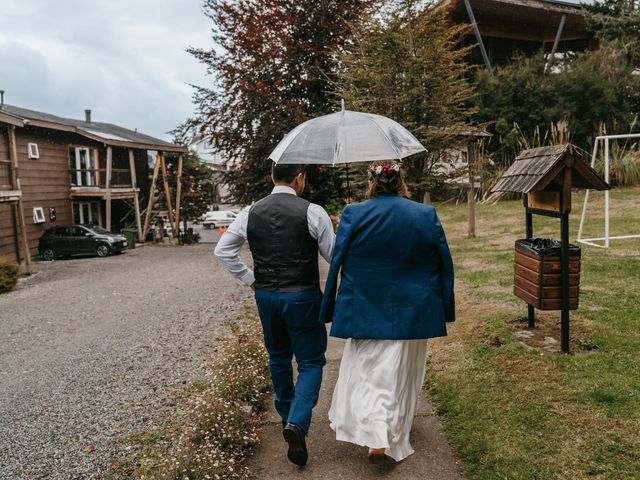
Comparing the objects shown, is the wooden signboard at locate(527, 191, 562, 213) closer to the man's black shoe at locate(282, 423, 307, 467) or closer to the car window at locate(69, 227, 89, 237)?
the man's black shoe at locate(282, 423, 307, 467)

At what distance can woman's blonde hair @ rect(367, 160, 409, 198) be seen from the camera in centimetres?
350

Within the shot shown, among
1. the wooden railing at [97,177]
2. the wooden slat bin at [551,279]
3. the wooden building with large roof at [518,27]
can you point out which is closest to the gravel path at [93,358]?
the wooden slat bin at [551,279]

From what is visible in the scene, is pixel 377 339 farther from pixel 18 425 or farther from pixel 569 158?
pixel 18 425

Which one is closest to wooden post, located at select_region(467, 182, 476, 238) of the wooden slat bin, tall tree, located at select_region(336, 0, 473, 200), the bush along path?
tall tree, located at select_region(336, 0, 473, 200)

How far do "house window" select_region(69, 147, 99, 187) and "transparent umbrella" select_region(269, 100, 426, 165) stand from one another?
2366 cm

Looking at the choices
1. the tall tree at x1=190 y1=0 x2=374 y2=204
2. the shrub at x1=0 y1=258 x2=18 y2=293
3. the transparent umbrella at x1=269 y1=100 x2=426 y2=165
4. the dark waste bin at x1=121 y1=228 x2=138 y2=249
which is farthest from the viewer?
the dark waste bin at x1=121 y1=228 x2=138 y2=249

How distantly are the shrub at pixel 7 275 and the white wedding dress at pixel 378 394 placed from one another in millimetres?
13354

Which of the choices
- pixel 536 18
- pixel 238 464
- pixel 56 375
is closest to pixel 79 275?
pixel 56 375

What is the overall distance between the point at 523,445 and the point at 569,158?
2.48m

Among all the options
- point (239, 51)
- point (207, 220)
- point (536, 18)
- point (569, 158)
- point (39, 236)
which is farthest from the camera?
point (207, 220)

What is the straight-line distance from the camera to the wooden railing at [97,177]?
25975 mm

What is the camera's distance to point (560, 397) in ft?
13.6

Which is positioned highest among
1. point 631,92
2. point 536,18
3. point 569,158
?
point 536,18

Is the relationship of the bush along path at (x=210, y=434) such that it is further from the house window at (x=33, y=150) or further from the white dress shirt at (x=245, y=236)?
the house window at (x=33, y=150)
